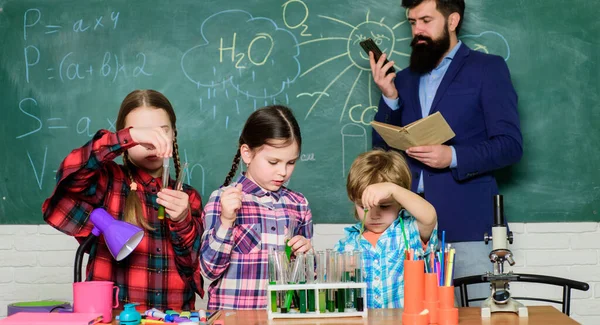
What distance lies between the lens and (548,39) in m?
3.60

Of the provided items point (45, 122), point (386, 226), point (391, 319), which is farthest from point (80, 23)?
point (391, 319)

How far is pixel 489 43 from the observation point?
358cm

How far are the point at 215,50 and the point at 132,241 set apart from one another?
1708 millimetres

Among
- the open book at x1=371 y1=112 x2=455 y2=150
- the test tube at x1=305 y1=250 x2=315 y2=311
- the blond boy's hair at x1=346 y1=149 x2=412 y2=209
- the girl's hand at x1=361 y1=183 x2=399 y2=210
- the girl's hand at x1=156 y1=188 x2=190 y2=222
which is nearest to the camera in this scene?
the test tube at x1=305 y1=250 x2=315 y2=311

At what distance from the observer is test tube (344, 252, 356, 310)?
1.79 metres

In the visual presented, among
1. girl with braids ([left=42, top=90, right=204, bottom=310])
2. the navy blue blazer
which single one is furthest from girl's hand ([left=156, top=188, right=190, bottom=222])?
the navy blue blazer

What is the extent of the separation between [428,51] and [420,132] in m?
0.49

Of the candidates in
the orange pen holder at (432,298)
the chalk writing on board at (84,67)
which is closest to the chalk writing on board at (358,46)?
the chalk writing on board at (84,67)

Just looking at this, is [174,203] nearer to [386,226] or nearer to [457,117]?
[386,226]

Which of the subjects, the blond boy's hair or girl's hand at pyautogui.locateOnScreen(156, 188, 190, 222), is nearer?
girl's hand at pyautogui.locateOnScreen(156, 188, 190, 222)

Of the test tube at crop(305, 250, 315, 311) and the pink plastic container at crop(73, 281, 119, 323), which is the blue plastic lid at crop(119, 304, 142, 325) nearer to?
the pink plastic container at crop(73, 281, 119, 323)

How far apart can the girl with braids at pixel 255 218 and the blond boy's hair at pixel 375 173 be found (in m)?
0.20

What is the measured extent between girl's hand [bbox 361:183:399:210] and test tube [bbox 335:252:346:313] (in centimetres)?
27

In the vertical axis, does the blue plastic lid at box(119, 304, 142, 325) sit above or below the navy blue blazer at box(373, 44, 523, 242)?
below
